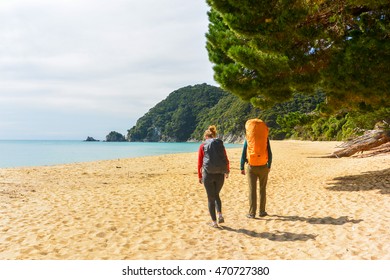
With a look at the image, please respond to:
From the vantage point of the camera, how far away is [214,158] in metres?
5.99

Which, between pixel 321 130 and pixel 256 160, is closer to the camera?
pixel 256 160

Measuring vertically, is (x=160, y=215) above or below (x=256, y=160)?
below

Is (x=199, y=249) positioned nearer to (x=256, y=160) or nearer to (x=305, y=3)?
(x=256, y=160)

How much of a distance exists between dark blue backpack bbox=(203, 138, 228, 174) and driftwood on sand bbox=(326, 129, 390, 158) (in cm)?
1630

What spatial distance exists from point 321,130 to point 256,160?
74882 millimetres

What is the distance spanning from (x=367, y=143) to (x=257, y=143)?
53.3 ft

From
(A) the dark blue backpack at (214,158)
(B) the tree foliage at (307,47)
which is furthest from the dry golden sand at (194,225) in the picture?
(B) the tree foliage at (307,47)

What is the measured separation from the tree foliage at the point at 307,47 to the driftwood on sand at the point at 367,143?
1077cm

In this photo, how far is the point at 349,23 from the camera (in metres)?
9.26

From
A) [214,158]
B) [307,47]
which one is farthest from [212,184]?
[307,47]

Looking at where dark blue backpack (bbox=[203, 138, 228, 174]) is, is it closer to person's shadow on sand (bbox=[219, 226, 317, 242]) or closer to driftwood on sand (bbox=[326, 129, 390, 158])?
person's shadow on sand (bbox=[219, 226, 317, 242])

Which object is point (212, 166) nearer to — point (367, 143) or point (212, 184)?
point (212, 184)

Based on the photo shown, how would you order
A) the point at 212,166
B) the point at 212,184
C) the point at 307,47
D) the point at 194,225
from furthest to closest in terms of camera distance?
the point at 307,47 < the point at 194,225 < the point at 212,184 < the point at 212,166
